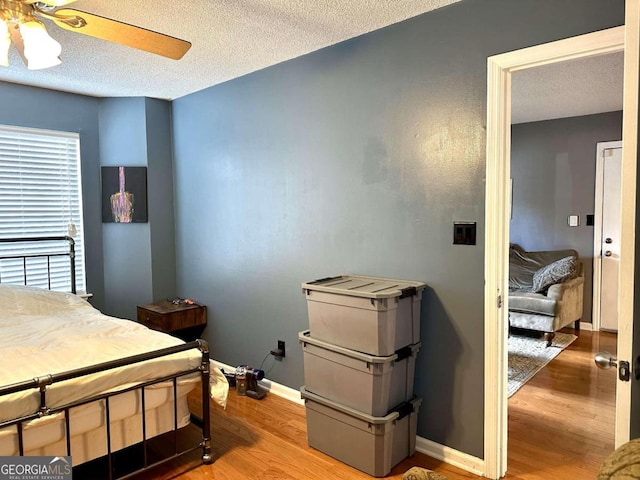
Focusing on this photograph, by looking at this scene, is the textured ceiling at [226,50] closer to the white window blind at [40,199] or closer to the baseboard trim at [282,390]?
the white window blind at [40,199]

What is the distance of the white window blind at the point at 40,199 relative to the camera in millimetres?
3559

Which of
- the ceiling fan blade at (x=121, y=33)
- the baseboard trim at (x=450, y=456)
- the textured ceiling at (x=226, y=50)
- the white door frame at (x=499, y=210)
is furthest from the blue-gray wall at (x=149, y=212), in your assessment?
the white door frame at (x=499, y=210)

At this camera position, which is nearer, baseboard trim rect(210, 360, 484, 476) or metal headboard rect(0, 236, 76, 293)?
baseboard trim rect(210, 360, 484, 476)

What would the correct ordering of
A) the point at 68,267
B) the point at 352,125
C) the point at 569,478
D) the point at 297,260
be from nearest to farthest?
the point at 569,478
the point at 352,125
the point at 297,260
the point at 68,267

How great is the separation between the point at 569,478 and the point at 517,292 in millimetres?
2839

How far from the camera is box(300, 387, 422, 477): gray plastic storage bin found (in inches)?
90.0

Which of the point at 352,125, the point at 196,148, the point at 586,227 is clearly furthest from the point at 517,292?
the point at 196,148

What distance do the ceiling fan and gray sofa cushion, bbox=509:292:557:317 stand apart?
4121 mm

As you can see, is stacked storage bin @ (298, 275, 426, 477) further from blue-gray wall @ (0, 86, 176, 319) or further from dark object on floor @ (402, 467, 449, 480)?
blue-gray wall @ (0, 86, 176, 319)

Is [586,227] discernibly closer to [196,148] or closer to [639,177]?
[196,148]

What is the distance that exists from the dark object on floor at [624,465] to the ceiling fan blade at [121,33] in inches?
77.2

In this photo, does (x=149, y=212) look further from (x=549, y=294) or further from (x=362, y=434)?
(x=549, y=294)

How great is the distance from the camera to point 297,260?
3188 mm

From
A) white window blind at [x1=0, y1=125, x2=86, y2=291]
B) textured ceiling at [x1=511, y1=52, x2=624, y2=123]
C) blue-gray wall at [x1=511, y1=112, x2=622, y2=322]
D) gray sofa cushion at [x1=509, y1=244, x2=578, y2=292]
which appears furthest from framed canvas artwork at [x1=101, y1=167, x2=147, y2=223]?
blue-gray wall at [x1=511, y1=112, x2=622, y2=322]
